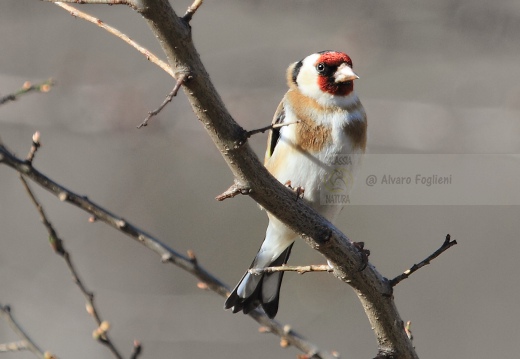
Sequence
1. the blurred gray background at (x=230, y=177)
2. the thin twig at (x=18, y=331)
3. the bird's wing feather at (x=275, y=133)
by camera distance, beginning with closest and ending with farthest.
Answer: the thin twig at (x=18, y=331) < the bird's wing feather at (x=275, y=133) < the blurred gray background at (x=230, y=177)

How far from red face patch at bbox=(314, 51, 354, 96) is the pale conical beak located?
0.02 meters

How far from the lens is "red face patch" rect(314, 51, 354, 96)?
11.2 ft

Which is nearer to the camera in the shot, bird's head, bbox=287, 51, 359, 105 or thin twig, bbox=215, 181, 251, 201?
thin twig, bbox=215, 181, 251, 201

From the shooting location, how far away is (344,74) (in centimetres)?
340

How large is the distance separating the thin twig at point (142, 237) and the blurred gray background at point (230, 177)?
1292 millimetres

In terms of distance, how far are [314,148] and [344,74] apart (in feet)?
1.45

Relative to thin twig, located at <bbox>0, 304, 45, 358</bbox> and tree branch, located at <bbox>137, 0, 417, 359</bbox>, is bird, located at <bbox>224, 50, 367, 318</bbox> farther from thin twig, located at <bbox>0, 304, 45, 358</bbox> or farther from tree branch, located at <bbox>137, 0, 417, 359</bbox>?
thin twig, located at <bbox>0, 304, 45, 358</bbox>

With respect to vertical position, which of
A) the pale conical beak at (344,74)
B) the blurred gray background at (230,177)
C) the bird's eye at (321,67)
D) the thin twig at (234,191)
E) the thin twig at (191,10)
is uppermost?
the blurred gray background at (230,177)

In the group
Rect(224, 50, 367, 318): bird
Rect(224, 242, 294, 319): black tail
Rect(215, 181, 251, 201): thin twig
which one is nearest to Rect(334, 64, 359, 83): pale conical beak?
Rect(224, 50, 367, 318): bird

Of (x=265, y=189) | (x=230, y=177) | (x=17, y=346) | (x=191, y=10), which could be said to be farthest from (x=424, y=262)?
(x=230, y=177)

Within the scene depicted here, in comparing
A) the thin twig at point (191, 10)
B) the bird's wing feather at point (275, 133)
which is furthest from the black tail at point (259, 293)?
the thin twig at point (191, 10)

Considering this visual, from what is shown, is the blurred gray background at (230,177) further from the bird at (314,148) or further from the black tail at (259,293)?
the black tail at (259,293)

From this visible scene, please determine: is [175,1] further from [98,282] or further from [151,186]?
[98,282]

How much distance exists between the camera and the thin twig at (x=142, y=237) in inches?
87.8
